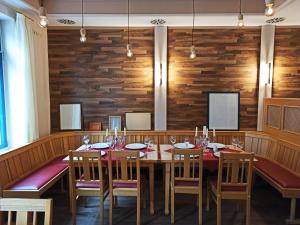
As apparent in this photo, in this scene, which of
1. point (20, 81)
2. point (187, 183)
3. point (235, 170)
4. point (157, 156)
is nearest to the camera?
point (235, 170)

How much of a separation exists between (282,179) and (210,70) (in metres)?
2.44

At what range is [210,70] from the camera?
4754 mm

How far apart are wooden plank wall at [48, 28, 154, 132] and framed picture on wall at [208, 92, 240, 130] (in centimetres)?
122

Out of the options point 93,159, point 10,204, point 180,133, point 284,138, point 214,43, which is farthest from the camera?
point 214,43

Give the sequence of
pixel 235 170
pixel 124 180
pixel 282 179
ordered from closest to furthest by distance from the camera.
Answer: pixel 235 170 < pixel 124 180 < pixel 282 179

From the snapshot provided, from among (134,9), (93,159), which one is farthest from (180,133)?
(134,9)

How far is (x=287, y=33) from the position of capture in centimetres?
463

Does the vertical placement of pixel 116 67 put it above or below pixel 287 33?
below

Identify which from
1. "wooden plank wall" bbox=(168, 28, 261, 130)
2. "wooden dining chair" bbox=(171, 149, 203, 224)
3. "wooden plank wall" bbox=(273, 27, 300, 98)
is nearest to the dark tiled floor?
"wooden dining chair" bbox=(171, 149, 203, 224)

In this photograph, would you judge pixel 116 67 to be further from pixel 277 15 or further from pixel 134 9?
pixel 277 15

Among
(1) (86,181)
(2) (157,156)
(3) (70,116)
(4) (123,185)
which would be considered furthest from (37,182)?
(3) (70,116)

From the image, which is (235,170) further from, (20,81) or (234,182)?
(20,81)

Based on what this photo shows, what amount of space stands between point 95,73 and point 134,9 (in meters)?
1.48

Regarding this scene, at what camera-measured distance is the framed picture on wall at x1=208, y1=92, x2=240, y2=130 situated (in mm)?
4746
